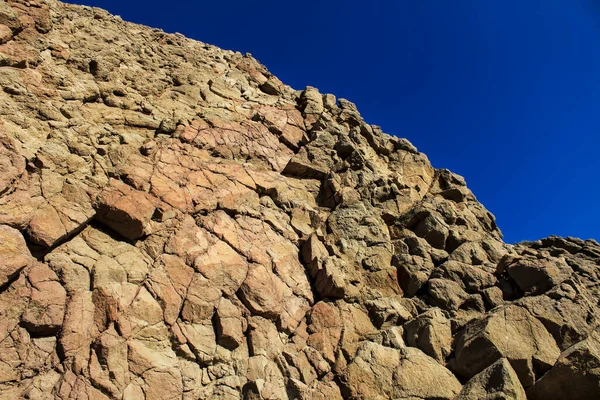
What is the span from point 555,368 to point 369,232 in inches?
491

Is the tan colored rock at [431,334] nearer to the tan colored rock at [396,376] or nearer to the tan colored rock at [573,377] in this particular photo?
the tan colored rock at [396,376]

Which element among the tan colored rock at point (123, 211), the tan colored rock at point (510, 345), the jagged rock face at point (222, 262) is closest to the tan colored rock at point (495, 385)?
the jagged rock face at point (222, 262)

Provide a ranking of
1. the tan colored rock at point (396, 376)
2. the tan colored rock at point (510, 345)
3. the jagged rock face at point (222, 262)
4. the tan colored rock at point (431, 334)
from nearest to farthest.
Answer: the jagged rock face at point (222, 262)
the tan colored rock at point (396, 376)
the tan colored rock at point (510, 345)
the tan colored rock at point (431, 334)

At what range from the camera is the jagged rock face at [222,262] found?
1581cm

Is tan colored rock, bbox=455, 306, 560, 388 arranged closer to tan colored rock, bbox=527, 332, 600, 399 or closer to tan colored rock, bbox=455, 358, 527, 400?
tan colored rock, bbox=527, 332, 600, 399

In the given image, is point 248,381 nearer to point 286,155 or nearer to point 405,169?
point 286,155

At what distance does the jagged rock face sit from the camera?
51.9 feet

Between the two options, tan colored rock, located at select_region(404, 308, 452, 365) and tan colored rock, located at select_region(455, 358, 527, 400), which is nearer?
tan colored rock, located at select_region(455, 358, 527, 400)

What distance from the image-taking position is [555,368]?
1678 cm

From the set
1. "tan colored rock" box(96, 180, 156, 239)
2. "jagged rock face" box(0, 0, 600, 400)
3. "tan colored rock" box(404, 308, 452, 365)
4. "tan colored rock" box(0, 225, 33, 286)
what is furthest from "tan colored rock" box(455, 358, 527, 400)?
"tan colored rock" box(0, 225, 33, 286)

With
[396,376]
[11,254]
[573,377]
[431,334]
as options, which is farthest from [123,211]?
[573,377]

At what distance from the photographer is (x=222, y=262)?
20.4 meters

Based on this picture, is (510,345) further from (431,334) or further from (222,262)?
(222,262)

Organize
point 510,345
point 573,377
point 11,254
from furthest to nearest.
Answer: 1. point 510,345
2. point 573,377
3. point 11,254
